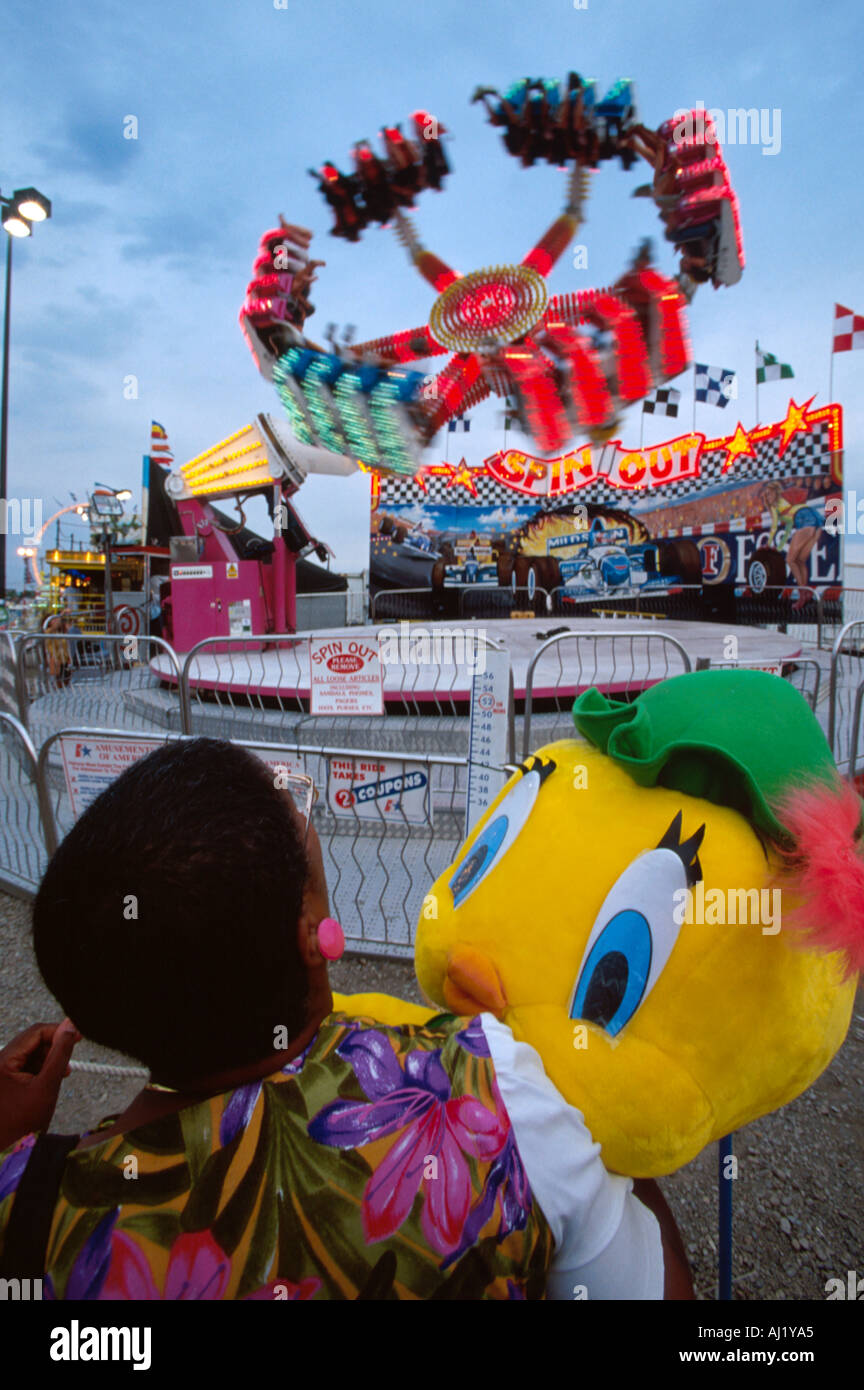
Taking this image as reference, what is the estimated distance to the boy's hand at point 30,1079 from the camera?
93 cm

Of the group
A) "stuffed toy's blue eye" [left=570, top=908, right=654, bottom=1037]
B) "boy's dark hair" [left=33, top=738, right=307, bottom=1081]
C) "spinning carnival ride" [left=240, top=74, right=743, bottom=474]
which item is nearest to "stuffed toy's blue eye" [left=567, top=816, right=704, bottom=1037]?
"stuffed toy's blue eye" [left=570, top=908, right=654, bottom=1037]

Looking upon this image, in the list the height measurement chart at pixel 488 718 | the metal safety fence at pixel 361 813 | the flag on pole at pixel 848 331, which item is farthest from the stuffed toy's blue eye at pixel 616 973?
the flag on pole at pixel 848 331

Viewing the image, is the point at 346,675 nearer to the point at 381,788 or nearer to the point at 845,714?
the point at 381,788

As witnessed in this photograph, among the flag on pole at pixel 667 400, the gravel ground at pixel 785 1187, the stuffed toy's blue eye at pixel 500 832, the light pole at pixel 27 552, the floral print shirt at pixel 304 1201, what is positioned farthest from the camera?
→ the light pole at pixel 27 552

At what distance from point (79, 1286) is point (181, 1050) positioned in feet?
0.73

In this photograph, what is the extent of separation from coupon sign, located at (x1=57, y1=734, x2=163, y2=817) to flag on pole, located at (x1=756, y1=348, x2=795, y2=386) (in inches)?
654

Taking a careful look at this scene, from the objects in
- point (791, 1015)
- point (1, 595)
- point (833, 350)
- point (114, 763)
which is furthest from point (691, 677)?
point (833, 350)

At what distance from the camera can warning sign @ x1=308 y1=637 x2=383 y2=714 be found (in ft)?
12.9

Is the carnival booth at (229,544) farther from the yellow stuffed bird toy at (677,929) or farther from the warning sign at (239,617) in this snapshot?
the yellow stuffed bird toy at (677,929)

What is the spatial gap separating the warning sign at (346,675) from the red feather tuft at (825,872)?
304 centimetres

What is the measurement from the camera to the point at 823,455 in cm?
1591

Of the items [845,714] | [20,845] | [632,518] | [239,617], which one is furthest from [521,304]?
[632,518]

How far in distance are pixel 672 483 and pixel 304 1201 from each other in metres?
20.3
